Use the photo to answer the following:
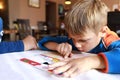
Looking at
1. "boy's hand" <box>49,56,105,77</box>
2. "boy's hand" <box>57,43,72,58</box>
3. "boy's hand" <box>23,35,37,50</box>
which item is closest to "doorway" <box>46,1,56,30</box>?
"boy's hand" <box>23,35,37,50</box>

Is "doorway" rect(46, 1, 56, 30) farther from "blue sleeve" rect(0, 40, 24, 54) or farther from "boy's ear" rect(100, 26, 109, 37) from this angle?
"boy's ear" rect(100, 26, 109, 37)

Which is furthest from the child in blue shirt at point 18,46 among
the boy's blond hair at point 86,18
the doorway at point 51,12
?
the doorway at point 51,12

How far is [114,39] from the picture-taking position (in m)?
0.66

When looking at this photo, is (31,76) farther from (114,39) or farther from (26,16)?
(26,16)

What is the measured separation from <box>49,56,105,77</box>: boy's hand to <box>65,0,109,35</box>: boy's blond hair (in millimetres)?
149

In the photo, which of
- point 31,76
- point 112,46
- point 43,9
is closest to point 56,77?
point 31,76

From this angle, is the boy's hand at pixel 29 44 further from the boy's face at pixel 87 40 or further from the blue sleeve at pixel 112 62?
the blue sleeve at pixel 112 62

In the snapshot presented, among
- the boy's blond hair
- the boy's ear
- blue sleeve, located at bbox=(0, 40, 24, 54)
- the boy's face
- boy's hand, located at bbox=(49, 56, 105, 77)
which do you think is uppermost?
the boy's blond hair

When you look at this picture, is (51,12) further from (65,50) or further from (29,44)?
(65,50)

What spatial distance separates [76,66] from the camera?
46cm

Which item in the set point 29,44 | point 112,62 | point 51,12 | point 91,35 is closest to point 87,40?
point 91,35

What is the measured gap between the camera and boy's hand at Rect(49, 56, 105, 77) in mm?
437

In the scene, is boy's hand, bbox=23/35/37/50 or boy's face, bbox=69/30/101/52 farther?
boy's hand, bbox=23/35/37/50

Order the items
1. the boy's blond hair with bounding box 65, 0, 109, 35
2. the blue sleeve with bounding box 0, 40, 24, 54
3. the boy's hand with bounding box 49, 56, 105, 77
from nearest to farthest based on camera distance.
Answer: the boy's hand with bounding box 49, 56, 105, 77 → the boy's blond hair with bounding box 65, 0, 109, 35 → the blue sleeve with bounding box 0, 40, 24, 54
